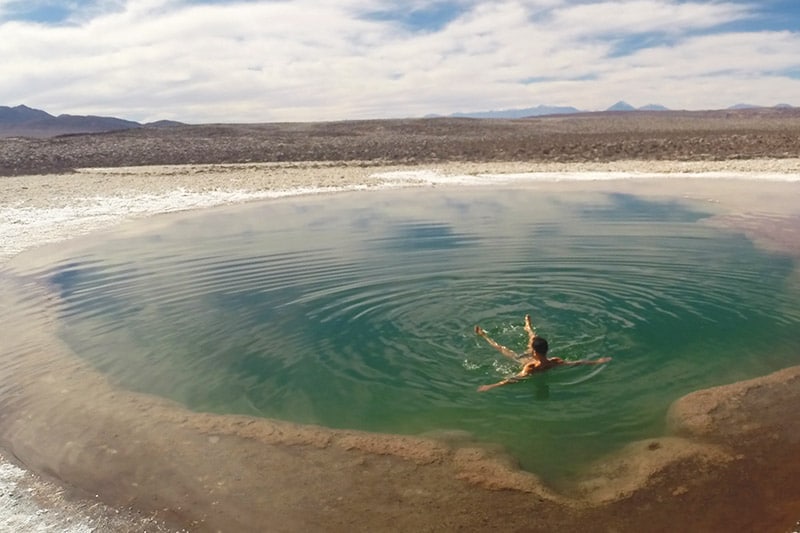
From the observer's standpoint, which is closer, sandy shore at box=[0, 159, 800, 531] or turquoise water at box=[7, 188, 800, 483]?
sandy shore at box=[0, 159, 800, 531]

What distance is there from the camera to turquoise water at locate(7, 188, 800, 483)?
28.0 feet

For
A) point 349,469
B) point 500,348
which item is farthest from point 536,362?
point 349,469

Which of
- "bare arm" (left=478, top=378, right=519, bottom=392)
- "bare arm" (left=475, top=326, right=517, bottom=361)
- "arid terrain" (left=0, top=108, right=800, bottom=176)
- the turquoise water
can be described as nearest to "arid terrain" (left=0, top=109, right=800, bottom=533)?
the turquoise water

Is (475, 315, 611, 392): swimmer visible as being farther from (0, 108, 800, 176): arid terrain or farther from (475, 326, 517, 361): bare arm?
(0, 108, 800, 176): arid terrain

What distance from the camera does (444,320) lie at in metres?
11.4

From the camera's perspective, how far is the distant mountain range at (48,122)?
504 ft

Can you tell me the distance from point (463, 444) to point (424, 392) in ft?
4.66

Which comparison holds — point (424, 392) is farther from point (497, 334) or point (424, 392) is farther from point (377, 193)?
point (377, 193)

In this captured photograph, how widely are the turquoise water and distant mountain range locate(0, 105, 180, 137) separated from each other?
14497 centimetres

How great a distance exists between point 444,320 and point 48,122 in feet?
602

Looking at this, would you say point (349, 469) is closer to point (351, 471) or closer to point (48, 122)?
point (351, 471)

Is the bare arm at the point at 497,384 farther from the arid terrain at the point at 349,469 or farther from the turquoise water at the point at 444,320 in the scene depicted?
the arid terrain at the point at 349,469

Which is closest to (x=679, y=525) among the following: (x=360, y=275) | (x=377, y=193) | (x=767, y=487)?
(x=767, y=487)

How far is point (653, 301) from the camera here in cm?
1202
